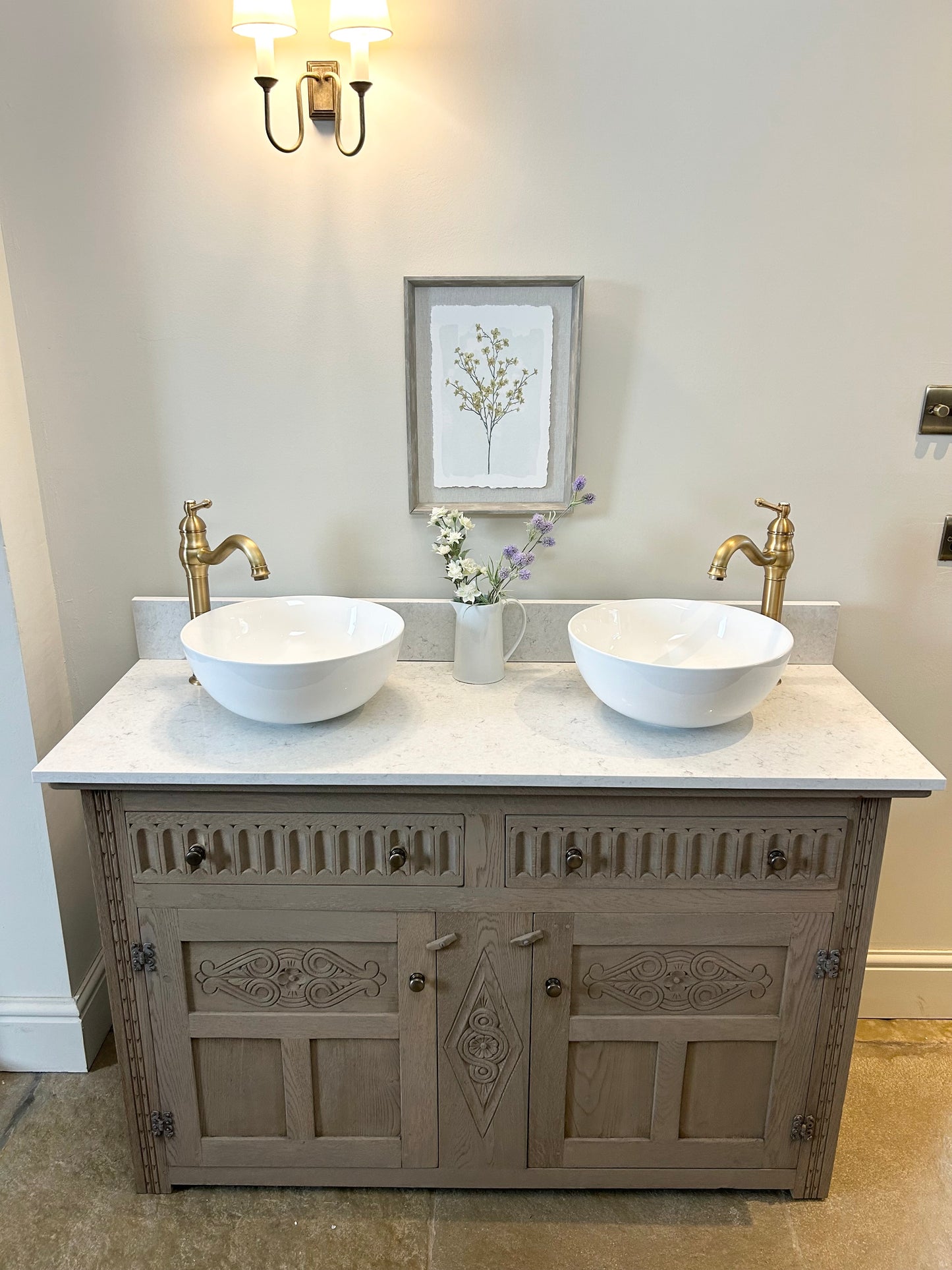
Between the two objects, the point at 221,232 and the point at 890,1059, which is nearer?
the point at 221,232

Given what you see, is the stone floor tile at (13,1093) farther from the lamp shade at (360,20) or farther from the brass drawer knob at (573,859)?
the lamp shade at (360,20)

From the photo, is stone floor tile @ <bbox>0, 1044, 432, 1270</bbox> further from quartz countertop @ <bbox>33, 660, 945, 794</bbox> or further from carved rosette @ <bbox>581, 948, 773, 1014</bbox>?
quartz countertop @ <bbox>33, 660, 945, 794</bbox>

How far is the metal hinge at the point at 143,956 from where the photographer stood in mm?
1501

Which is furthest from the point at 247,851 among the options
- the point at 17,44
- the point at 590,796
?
the point at 17,44

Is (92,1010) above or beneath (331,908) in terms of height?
beneath

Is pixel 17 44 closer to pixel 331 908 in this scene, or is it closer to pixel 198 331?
pixel 198 331

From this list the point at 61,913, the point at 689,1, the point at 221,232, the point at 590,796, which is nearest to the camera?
the point at 590,796

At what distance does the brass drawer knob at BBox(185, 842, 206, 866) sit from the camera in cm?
145

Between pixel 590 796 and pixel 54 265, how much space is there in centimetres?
132

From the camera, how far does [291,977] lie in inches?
59.9

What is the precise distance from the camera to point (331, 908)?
1.48 m

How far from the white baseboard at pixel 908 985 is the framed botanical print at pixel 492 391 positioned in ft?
4.25

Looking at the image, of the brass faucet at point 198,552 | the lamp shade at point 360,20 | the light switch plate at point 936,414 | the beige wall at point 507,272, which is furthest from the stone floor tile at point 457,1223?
the lamp shade at point 360,20

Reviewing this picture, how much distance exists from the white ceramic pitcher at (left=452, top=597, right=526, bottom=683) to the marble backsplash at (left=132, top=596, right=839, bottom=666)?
7 cm
